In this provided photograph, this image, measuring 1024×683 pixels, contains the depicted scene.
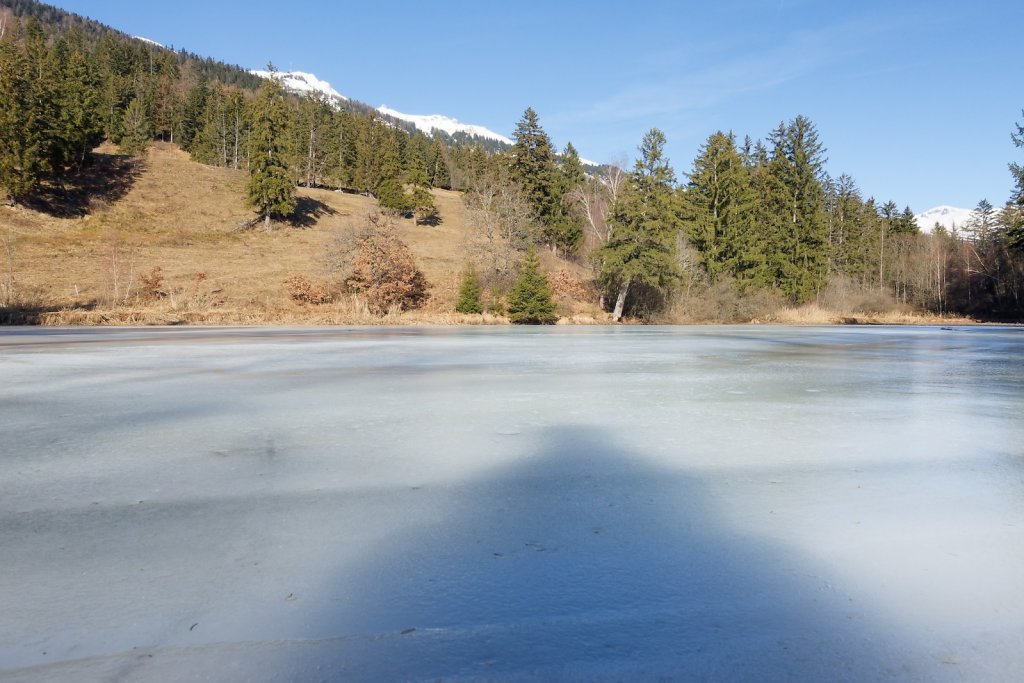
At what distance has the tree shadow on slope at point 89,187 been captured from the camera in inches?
1684

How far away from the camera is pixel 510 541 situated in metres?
2.77

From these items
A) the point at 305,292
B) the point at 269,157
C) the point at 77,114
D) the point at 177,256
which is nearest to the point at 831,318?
the point at 305,292

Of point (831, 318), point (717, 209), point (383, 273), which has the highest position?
point (717, 209)

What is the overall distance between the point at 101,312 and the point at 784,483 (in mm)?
26387

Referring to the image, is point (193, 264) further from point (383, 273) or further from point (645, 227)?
point (645, 227)

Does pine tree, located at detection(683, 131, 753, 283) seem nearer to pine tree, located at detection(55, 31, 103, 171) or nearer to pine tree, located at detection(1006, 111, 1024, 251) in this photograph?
pine tree, located at detection(1006, 111, 1024, 251)

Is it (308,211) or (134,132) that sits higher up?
(134,132)

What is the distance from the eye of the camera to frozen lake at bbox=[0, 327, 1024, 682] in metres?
1.90

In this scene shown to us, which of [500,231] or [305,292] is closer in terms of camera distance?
[305,292]

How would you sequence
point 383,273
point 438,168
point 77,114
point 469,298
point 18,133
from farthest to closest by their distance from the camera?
1. point 438,168
2. point 77,114
3. point 18,133
4. point 383,273
5. point 469,298

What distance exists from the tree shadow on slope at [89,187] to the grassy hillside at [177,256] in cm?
12

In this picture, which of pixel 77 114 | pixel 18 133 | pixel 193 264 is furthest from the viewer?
pixel 77 114

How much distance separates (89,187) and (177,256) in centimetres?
1537

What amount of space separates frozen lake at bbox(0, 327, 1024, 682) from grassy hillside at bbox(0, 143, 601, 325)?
2266 centimetres
